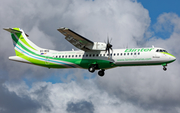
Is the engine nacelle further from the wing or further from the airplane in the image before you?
the wing

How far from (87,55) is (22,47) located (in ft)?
31.9

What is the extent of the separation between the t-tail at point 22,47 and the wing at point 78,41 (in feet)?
21.7

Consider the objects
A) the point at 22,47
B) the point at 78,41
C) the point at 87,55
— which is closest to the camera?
the point at 78,41

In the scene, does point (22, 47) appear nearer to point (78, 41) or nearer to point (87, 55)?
point (78, 41)

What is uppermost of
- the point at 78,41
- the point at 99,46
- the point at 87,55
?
the point at 78,41

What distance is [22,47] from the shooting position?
37.2 metres

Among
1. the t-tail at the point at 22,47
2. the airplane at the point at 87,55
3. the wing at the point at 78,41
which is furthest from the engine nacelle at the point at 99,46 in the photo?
the t-tail at the point at 22,47

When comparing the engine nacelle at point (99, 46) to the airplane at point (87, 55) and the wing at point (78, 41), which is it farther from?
the wing at point (78, 41)

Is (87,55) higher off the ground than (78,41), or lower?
lower

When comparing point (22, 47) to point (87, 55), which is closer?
point (87, 55)

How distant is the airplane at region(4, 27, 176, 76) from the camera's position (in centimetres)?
3168

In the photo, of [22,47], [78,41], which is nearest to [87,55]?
[78,41]

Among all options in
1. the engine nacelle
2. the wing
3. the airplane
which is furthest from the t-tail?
the engine nacelle

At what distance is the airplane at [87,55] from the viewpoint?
31684 millimetres
